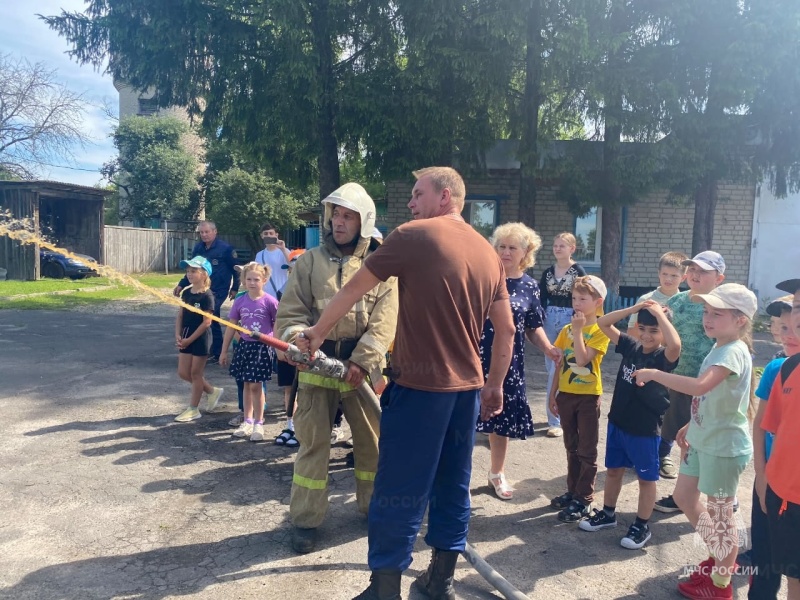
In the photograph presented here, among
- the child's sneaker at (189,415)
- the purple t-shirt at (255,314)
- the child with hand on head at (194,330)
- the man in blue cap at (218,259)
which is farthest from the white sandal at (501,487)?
the man in blue cap at (218,259)

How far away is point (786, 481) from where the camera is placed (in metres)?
2.47

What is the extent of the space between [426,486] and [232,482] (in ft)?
7.26

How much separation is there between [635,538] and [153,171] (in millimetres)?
33870

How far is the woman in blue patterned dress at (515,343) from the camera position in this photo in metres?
4.38

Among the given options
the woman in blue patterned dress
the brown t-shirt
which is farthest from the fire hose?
the woman in blue patterned dress

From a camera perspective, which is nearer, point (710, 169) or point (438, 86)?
point (438, 86)

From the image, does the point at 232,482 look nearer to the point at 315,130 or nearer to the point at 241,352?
the point at 241,352

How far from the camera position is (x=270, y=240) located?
786 centimetres

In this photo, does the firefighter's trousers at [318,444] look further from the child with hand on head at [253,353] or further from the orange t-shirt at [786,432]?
the orange t-shirt at [786,432]

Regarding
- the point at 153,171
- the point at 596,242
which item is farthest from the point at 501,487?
the point at 153,171

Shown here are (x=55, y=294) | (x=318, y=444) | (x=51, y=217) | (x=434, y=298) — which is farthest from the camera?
(x=51, y=217)

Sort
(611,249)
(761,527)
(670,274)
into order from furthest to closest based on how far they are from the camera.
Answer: (611,249)
(670,274)
(761,527)

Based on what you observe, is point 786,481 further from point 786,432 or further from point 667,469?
point 667,469

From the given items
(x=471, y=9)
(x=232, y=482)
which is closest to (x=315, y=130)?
(x=471, y=9)
